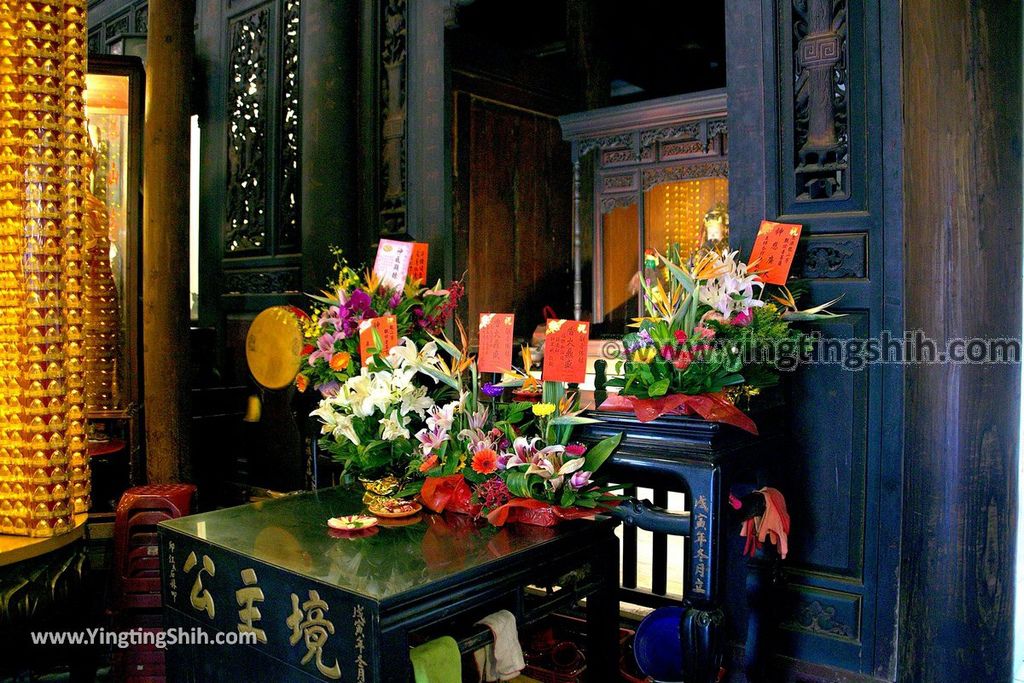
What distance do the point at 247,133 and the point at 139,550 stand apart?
2636mm

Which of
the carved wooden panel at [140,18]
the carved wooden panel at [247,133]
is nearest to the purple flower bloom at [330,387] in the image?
the carved wooden panel at [247,133]

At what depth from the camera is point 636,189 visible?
4.97 m

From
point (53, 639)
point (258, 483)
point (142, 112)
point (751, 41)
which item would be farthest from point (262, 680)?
point (142, 112)

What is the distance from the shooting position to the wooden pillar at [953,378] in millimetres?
2256

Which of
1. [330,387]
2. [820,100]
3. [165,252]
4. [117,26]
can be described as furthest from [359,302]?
[117,26]

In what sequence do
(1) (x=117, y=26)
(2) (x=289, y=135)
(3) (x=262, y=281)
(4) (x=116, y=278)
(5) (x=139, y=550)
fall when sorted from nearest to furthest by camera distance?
(5) (x=139, y=550), (4) (x=116, y=278), (2) (x=289, y=135), (3) (x=262, y=281), (1) (x=117, y=26)

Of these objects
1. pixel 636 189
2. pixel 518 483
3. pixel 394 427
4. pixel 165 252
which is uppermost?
pixel 636 189

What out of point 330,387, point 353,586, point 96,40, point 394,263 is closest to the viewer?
point 353,586

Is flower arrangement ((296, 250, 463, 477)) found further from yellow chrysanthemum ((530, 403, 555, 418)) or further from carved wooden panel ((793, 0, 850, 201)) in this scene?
carved wooden panel ((793, 0, 850, 201))

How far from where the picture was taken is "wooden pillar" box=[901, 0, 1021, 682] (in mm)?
2256

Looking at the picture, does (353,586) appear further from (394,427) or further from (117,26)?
(117,26)

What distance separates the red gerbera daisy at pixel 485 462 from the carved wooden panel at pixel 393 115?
1.85 meters

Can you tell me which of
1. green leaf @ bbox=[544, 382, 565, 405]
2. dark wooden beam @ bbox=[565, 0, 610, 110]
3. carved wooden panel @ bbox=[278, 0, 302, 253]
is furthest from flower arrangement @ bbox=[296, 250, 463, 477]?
dark wooden beam @ bbox=[565, 0, 610, 110]

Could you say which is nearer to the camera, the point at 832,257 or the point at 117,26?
the point at 832,257
